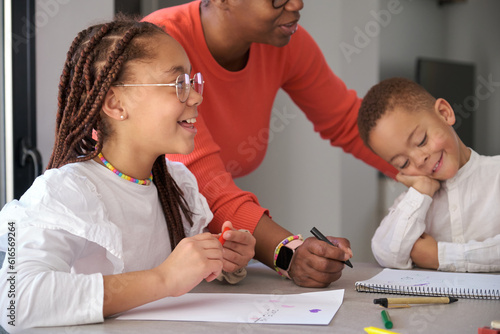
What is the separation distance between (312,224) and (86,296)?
292cm

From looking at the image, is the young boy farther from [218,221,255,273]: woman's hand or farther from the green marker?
the green marker

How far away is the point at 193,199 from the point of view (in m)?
1.32

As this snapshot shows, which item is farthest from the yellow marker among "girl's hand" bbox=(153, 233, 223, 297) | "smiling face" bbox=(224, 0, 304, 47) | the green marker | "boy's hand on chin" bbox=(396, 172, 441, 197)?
"smiling face" bbox=(224, 0, 304, 47)

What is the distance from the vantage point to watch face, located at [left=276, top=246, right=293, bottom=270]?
1214 millimetres

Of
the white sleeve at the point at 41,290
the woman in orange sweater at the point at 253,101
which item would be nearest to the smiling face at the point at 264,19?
the woman in orange sweater at the point at 253,101

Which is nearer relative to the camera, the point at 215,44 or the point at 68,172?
the point at 68,172

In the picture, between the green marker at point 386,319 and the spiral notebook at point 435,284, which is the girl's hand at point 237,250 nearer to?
the spiral notebook at point 435,284

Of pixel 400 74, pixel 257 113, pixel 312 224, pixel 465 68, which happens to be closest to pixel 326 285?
pixel 257 113

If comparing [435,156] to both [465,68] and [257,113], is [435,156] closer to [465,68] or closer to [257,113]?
[257,113]

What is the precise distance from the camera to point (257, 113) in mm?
1751

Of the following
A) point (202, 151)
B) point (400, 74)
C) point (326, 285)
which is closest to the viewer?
point (326, 285)

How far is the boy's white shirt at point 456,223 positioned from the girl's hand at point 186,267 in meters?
0.59

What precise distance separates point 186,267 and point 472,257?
27.8 inches

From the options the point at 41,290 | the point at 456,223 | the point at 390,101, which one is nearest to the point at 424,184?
the point at 456,223
